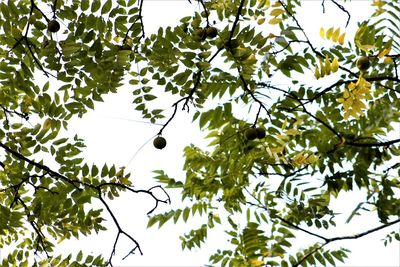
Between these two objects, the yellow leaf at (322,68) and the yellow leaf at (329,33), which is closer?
the yellow leaf at (322,68)

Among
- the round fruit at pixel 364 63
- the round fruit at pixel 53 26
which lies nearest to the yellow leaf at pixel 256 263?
the round fruit at pixel 364 63

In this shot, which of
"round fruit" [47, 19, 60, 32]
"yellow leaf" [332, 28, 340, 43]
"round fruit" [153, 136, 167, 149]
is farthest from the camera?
"yellow leaf" [332, 28, 340, 43]

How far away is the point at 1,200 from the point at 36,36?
1.39m

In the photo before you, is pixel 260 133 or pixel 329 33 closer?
pixel 260 133

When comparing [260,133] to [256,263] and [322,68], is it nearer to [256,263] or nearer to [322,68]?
[322,68]

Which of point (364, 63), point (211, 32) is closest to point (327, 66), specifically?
point (364, 63)

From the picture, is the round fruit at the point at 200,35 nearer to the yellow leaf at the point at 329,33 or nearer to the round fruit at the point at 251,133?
the round fruit at the point at 251,133

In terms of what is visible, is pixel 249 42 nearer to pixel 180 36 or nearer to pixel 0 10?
pixel 180 36

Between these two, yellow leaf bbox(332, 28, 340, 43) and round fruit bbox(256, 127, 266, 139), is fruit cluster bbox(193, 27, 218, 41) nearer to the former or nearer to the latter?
round fruit bbox(256, 127, 266, 139)

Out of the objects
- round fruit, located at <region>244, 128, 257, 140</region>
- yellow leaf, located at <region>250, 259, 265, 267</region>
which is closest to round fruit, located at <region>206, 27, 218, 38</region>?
round fruit, located at <region>244, 128, 257, 140</region>

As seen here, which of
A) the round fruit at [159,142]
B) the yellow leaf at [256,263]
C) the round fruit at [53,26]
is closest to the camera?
the round fruit at [159,142]

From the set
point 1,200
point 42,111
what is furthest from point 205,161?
point 1,200

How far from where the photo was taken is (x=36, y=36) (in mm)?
3414

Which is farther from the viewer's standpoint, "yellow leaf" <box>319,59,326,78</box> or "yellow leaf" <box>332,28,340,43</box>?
"yellow leaf" <box>332,28,340,43</box>
